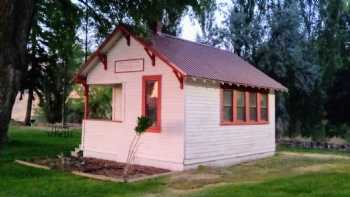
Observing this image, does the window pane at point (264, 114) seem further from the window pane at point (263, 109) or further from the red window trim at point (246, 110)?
the red window trim at point (246, 110)

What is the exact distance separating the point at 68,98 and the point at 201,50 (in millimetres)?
25043

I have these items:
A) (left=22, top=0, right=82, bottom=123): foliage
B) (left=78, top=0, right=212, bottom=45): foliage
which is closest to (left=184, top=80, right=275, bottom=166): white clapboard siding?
(left=78, top=0, right=212, bottom=45): foliage

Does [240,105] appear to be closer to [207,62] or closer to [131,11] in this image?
[207,62]

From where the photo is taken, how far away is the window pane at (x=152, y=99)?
520 inches

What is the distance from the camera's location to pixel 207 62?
48.5 ft

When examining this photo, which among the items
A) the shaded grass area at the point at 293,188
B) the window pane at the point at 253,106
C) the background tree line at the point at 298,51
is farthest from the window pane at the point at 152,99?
the background tree line at the point at 298,51

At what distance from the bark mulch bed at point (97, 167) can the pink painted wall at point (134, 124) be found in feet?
1.28

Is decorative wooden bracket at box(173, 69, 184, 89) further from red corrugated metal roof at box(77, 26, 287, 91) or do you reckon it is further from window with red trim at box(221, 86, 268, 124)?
window with red trim at box(221, 86, 268, 124)

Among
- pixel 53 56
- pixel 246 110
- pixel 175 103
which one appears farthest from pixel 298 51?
pixel 53 56

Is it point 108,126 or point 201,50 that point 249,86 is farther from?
point 108,126

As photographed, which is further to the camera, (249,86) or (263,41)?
(263,41)

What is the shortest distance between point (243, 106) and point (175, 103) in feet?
12.0

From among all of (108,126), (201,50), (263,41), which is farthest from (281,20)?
(108,126)

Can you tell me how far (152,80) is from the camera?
522 inches
